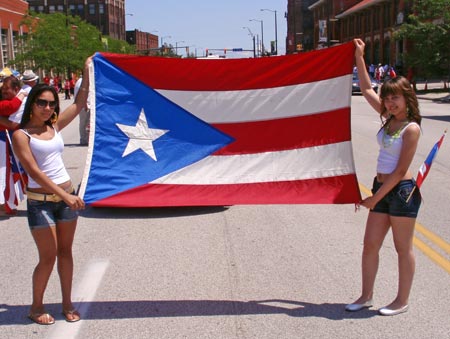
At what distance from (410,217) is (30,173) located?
279cm

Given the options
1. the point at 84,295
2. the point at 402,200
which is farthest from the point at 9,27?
the point at 402,200

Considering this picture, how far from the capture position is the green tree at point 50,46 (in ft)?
163

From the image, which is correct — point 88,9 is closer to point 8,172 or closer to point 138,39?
point 138,39

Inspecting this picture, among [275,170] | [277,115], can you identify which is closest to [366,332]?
[275,170]

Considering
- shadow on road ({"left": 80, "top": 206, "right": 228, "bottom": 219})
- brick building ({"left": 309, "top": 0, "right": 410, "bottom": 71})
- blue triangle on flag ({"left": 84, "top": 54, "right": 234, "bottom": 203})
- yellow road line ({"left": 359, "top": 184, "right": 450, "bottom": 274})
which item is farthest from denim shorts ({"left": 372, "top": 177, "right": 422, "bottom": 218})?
brick building ({"left": 309, "top": 0, "right": 410, "bottom": 71})

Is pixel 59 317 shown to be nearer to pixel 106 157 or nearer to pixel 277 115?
pixel 106 157

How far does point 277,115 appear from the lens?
5734 mm

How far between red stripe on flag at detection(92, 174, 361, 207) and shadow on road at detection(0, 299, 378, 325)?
89 centimetres

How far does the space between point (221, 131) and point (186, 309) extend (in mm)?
1710

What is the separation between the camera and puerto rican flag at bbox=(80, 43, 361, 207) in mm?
5551

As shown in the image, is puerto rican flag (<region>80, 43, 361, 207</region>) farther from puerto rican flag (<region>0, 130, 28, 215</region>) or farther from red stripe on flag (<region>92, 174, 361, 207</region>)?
puerto rican flag (<region>0, 130, 28, 215</region>)

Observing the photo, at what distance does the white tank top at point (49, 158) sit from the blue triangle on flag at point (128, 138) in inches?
28.7

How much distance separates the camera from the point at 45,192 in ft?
15.0

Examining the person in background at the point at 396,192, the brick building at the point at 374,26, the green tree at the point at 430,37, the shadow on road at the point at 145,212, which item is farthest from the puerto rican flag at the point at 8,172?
the brick building at the point at 374,26
